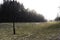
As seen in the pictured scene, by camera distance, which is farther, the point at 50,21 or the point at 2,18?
the point at 2,18

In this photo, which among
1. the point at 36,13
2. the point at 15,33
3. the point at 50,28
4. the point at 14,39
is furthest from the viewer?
the point at 36,13

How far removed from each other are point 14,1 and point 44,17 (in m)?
7.09

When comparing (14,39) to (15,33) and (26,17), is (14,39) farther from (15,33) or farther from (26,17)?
(26,17)

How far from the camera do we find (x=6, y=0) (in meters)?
27.8

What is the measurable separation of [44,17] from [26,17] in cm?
350

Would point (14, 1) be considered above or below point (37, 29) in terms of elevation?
above

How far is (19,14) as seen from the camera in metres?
26.1

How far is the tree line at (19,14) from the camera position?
25725 mm

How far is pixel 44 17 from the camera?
27.8 metres

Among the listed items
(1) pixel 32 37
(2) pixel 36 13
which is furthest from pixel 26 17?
(1) pixel 32 37

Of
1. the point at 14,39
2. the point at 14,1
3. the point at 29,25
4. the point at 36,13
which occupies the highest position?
the point at 14,1

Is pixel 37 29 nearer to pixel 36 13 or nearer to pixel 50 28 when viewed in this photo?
pixel 50 28

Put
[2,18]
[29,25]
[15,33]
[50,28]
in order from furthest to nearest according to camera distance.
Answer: [2,18] < [29,25] < [50,28] < [15,33]

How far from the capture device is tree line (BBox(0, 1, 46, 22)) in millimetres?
25725
